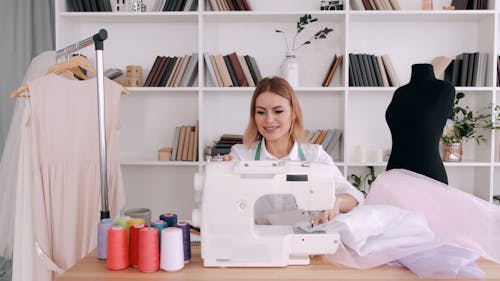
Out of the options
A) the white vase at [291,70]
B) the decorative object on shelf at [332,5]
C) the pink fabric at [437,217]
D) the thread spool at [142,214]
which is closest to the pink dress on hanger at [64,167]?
the thread spool at [142,214]

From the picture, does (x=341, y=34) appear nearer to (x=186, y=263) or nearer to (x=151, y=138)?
(x=151, y=138)

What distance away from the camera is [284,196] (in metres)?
1.92

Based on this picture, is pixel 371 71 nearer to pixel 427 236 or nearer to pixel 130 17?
pixel 130 17

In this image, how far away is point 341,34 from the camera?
11.2 feet

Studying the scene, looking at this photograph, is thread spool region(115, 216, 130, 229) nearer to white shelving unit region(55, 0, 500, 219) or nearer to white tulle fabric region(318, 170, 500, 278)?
white tulle fabric region(318, 170, 500, 278)

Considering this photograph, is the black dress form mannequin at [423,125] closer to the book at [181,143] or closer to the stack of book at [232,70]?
the stack of book at [232,70]

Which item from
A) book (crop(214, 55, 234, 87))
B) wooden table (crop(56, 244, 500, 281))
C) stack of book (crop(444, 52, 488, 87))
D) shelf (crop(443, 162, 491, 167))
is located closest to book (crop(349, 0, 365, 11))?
stack of book (crop(444, 52, 488, 87))

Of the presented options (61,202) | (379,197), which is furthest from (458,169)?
(61,202)

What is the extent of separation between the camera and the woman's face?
6.66 feet

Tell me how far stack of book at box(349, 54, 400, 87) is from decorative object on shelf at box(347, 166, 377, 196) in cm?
68

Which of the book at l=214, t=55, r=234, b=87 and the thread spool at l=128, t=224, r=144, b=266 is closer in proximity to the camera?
the thread spool at l=128, t=224, r=144, b=266

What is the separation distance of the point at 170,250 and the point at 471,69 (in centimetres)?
288

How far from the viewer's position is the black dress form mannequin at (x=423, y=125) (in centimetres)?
203

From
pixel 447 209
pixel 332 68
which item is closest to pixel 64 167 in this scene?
pixel 447 209
